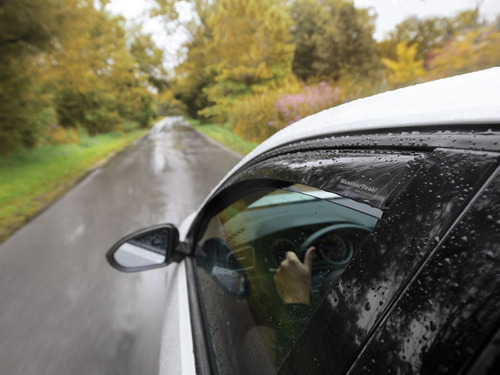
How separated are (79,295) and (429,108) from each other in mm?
3705

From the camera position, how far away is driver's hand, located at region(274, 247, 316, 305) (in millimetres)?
784

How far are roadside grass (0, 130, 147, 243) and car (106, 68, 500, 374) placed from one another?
5.64 meters

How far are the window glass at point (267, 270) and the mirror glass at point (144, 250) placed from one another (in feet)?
0.73

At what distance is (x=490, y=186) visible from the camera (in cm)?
39

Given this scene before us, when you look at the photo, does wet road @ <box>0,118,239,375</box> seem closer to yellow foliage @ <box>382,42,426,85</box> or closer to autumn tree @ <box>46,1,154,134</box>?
autumn tree @ <box>46,1,154,134</box>

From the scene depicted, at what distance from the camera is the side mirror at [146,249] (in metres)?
1.72

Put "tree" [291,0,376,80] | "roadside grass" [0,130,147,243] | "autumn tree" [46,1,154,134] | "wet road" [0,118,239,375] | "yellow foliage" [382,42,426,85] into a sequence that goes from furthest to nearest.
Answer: "tree" [291,0,376,80], "yellow foliage" [382,42,426,85], "autumn tree" [46,1,154,134], "roadside grass" [0,130,147,243], "wet road" [0,118,239,375]

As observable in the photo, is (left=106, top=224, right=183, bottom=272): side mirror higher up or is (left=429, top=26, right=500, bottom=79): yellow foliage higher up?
(left=429, top=26, right=500, bottom=79): yellow foliage

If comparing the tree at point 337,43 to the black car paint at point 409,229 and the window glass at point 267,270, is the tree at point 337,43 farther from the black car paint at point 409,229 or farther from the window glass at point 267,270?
the black car paint at point 409,229

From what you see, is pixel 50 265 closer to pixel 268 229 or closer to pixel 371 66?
pixel 268 229

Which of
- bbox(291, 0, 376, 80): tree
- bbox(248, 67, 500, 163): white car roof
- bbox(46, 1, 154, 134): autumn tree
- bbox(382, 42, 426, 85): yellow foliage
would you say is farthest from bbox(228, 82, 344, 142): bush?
bbox(248, 67, 500, 163): white car roof

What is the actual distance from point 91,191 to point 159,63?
29.2 m

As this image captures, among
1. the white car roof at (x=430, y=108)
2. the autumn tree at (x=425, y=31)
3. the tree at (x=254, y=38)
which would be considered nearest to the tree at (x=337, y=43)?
the autumn tree at (x=425, y=31)

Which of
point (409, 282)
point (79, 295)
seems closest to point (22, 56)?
point (79, 295)
